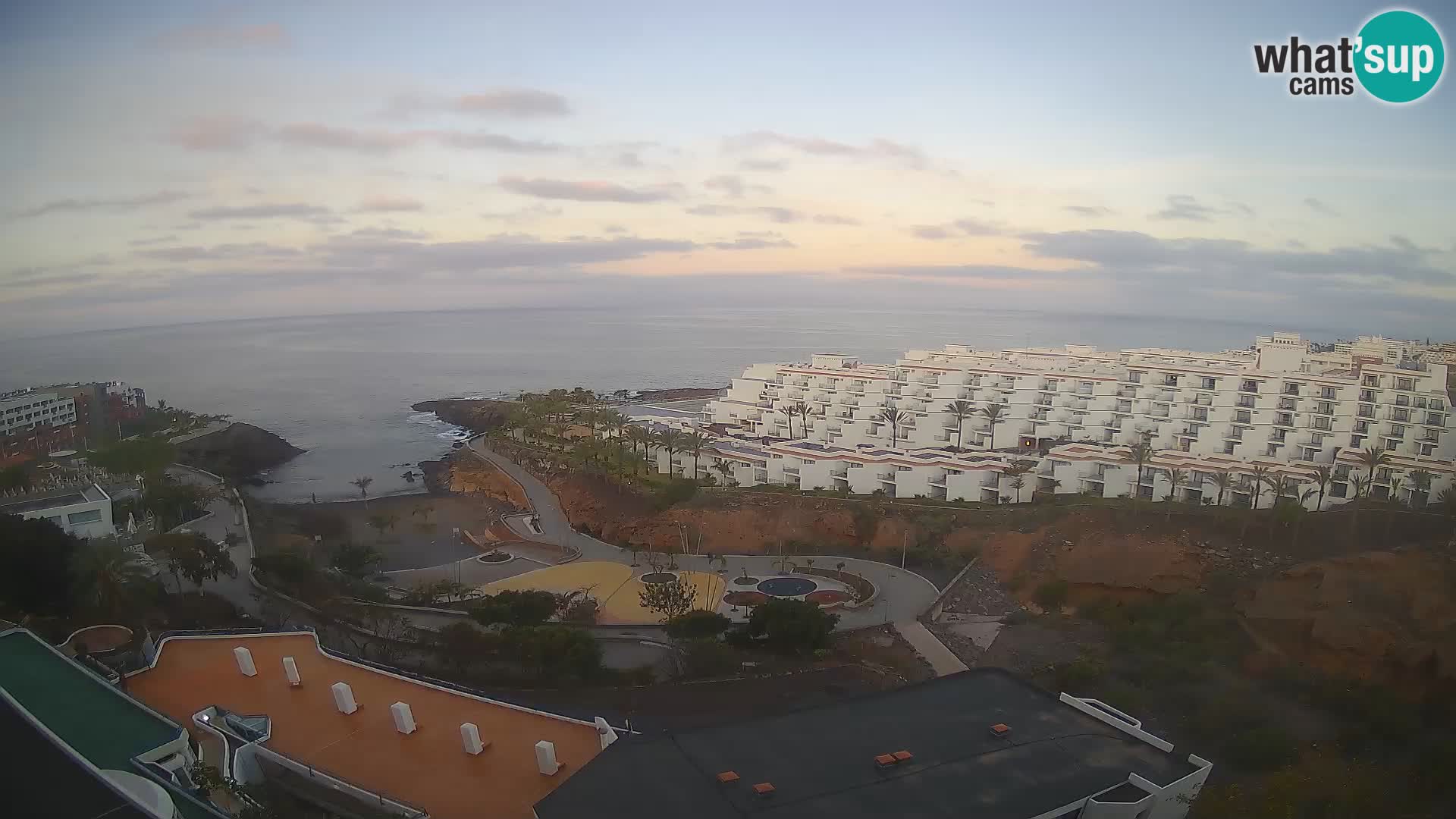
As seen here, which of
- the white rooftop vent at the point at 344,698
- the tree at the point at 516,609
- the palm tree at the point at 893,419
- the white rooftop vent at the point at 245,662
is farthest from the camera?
the palm tree at the point at 893,419

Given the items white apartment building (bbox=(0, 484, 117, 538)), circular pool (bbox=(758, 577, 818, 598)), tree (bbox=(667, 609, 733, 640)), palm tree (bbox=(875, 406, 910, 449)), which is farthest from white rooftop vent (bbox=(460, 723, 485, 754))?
palm tree (bbox=(875, 406, 910, 449))

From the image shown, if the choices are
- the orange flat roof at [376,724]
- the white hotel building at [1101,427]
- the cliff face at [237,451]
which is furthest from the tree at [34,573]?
the cliff face at [237,451]

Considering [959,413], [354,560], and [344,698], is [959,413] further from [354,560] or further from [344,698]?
[344,698]

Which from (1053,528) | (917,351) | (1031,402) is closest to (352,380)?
(917,351)

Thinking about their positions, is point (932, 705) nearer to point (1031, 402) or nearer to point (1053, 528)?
point (1053, 528)

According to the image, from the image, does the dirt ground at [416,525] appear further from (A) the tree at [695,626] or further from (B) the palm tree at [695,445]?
(A) the tree at [695,626]

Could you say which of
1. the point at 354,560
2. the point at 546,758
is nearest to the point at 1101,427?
the point at 354,560
